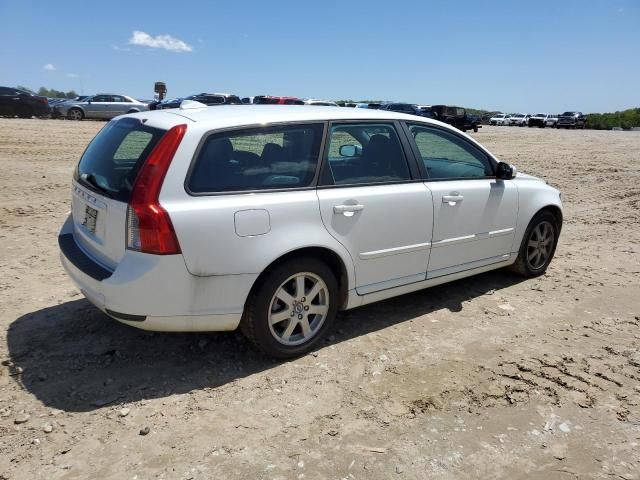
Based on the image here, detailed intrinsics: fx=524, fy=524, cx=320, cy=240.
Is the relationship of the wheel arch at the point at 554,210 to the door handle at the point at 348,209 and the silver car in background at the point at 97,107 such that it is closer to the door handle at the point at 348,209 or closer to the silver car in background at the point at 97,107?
the door handle at the point at 348,209

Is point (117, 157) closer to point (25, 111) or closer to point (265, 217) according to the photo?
point (265, 217)

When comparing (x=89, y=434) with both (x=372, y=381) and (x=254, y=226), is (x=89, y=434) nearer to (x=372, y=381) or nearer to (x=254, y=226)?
(x=254, y=226)

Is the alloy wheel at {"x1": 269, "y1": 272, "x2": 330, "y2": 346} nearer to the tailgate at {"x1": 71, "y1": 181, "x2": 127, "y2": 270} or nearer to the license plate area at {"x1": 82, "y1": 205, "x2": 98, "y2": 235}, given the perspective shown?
the tailgate at {"x1": 71, "y1": 181, "x2": 127, "y2": 270}

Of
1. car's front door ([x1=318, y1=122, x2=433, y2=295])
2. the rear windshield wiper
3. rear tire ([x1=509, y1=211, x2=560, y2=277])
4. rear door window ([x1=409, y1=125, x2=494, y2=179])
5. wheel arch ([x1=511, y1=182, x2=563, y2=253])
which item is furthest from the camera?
rear tire ([x1=509, y1=211, x2=560, y2=277])

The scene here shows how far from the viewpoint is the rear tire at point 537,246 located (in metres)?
5.17

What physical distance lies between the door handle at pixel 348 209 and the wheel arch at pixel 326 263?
0.27m

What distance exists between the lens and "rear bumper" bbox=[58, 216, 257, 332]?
119 inches

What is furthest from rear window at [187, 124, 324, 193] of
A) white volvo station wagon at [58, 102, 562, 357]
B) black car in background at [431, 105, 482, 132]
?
black car in background at [431, 105, 482, 132]

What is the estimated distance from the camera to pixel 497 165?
15.5ft

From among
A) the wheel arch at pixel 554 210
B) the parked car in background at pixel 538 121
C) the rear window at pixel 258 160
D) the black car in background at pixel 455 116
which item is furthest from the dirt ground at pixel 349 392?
the parked car in background at pixel 538 121

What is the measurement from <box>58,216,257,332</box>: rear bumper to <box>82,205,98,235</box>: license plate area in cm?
23

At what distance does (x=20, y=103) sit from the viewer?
24703 millimetres

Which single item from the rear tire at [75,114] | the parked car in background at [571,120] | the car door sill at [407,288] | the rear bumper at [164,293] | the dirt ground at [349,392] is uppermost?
the parked car in background at [571,120]

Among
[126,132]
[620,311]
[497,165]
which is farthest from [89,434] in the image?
[620,311]
